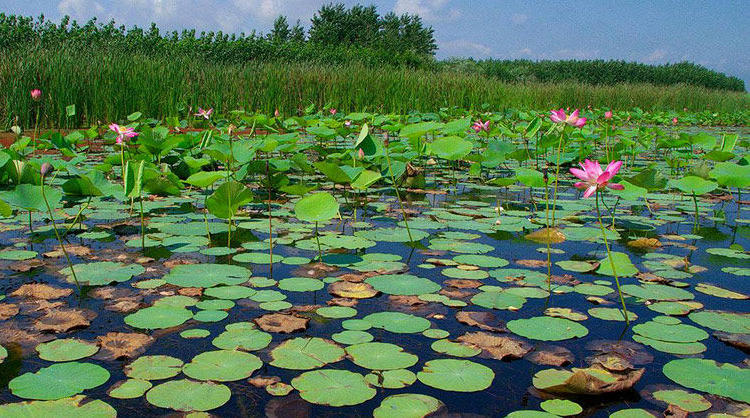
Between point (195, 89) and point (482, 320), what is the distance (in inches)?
269

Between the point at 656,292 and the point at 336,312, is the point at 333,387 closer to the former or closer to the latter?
the point at 336,312

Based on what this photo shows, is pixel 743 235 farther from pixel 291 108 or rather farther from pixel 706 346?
pixel 291 108

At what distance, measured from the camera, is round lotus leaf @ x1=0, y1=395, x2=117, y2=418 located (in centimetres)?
96

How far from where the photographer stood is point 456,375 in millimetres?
1154

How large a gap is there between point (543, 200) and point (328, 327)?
2.21m

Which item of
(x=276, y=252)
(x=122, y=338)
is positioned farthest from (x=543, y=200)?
(x=122, y=338)

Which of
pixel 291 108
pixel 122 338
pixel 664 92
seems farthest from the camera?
pixel 664 92

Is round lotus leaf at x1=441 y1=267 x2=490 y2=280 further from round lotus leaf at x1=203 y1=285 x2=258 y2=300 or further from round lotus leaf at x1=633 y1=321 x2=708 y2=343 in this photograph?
round lotus leaf at x1=203 y1=285 x2=258 y2=300

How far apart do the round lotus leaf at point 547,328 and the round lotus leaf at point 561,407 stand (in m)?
0.28

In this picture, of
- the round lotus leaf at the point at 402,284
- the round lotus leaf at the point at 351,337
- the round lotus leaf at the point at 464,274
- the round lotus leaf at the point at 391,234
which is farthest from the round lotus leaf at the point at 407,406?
the round lotus leaf at the point at 391,234

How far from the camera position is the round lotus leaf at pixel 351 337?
1313mm

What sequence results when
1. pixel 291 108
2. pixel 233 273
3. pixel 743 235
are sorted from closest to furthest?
pixel 233 273
pixel 743 235
pixel 291 108

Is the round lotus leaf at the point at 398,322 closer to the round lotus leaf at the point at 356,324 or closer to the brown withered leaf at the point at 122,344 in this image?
the round lotus leaf at the point at 356,324

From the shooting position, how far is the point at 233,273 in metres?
1.77
